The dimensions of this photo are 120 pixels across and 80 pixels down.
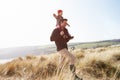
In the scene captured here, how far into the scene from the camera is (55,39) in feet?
18.6

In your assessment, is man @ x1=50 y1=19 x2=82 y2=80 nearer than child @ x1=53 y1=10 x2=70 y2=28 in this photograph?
Yes

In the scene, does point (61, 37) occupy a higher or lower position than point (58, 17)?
lower

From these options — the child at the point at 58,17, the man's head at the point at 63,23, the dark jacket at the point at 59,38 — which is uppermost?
the child at the point at 58,17

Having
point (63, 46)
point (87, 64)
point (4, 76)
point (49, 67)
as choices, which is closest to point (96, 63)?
point (87, 64)

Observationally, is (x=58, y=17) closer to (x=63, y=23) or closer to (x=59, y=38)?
(x=63, y=23)

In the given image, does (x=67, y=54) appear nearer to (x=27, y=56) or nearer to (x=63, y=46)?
(x=63, y=46)

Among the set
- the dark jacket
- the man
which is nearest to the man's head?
the man

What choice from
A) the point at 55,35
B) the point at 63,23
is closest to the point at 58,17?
the point at 63,23

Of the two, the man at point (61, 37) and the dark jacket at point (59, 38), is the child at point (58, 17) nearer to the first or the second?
the man at point (61, 37)

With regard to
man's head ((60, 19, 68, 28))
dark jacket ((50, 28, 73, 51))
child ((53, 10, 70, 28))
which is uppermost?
child ((53, 10, 70, 28))

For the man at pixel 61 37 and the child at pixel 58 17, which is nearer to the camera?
the man at pixel 61 37

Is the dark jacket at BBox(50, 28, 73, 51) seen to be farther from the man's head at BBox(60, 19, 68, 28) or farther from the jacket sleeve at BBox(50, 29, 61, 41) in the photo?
the man's head at BBox(60, 19, 68, 28)

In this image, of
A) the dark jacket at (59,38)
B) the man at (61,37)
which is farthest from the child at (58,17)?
the dark jacket at (59,38)

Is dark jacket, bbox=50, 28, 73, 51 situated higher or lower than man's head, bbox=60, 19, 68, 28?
lower
